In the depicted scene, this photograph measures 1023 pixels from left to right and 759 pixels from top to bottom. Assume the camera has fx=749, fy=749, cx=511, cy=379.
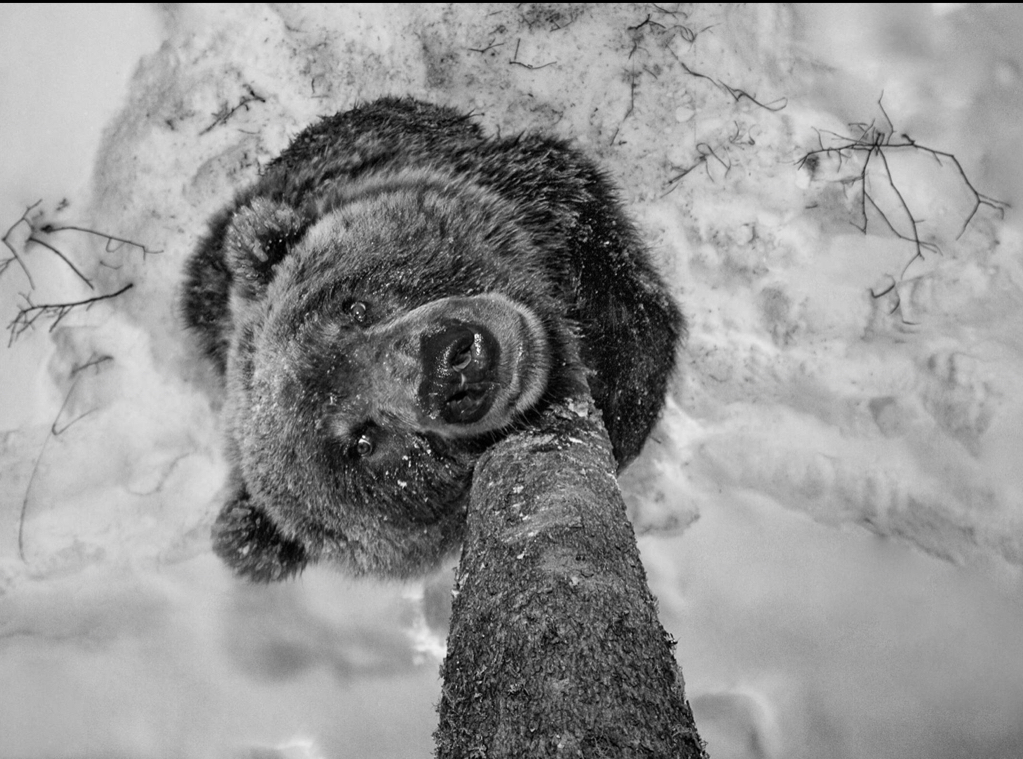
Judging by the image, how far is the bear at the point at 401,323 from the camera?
9.22ft

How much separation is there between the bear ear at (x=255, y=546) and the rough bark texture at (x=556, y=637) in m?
1.18

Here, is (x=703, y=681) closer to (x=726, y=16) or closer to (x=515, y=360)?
(x=515, y=360)

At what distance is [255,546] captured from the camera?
3375mm

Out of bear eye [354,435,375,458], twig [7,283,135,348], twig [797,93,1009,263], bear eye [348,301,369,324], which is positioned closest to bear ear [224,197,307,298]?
bear eye [348,301,369,324]

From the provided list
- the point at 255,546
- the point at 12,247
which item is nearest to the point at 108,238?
the point at 12,247

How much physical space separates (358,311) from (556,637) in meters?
1.52

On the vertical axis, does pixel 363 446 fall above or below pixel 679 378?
below

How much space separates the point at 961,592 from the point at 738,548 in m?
0.99

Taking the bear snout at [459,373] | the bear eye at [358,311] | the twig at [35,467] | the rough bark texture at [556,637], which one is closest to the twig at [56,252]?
the twig at [35,467]

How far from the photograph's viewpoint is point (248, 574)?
137 inches

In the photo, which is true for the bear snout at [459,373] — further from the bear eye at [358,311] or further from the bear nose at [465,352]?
the bear eye at [358,311]

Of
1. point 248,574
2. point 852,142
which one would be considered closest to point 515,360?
point 248,574

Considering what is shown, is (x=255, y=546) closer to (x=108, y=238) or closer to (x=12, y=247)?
(x=108, y=238)

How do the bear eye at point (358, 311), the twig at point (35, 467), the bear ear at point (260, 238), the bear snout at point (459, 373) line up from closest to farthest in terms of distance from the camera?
the bear snout at point (459, 373)
the bear eye at point (358, 311)
the bear ear at point (260, 238)
the twig at point (35, 467)
